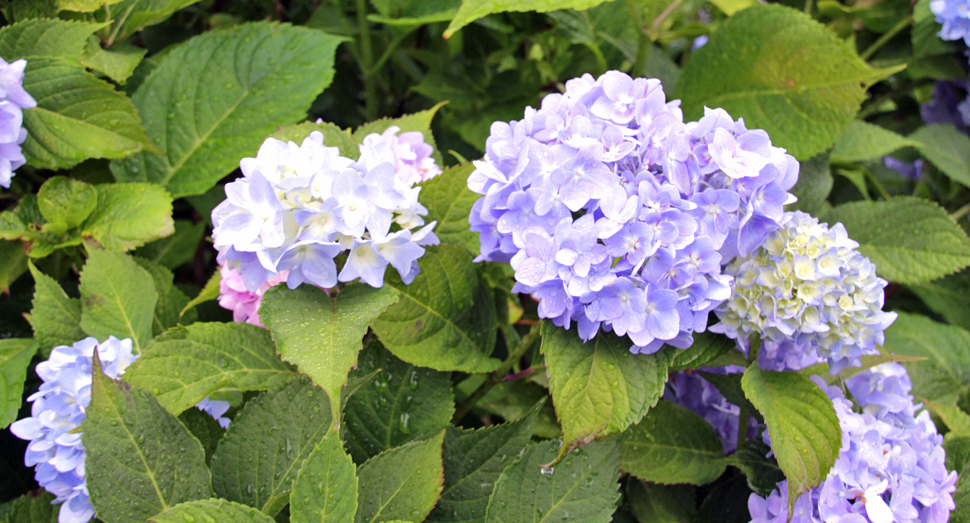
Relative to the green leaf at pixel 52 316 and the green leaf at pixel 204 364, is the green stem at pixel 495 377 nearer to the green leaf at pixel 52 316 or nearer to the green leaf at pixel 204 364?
the green leaf at pixel 204 364

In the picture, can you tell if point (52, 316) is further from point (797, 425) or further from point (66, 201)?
point (797, 425)

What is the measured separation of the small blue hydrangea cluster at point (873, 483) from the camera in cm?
82

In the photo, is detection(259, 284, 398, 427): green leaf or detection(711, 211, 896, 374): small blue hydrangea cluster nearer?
detection(259, 284, 398, 427): green leaf

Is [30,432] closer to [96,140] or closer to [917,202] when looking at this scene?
[96,140]

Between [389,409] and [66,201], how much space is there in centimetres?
67

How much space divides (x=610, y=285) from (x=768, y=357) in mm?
378

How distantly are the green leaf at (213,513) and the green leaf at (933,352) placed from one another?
1.18 m

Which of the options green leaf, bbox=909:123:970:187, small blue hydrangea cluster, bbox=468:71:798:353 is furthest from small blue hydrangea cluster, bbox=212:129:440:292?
green leaf, bbox=909:123:970:187

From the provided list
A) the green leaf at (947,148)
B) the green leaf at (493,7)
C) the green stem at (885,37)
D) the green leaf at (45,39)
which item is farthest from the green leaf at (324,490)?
the green stem at (885,37)

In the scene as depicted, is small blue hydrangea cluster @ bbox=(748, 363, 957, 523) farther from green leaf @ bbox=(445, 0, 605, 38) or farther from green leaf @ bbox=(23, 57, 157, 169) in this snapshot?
green leaf @ bbox=(23, 57, 157, 169)

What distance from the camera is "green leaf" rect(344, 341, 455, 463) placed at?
87 cm

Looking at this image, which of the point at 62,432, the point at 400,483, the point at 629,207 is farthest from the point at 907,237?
the point at 62,432

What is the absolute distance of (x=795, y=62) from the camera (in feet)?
4.03

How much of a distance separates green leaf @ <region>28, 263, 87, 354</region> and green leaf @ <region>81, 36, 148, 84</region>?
37 centimetres
